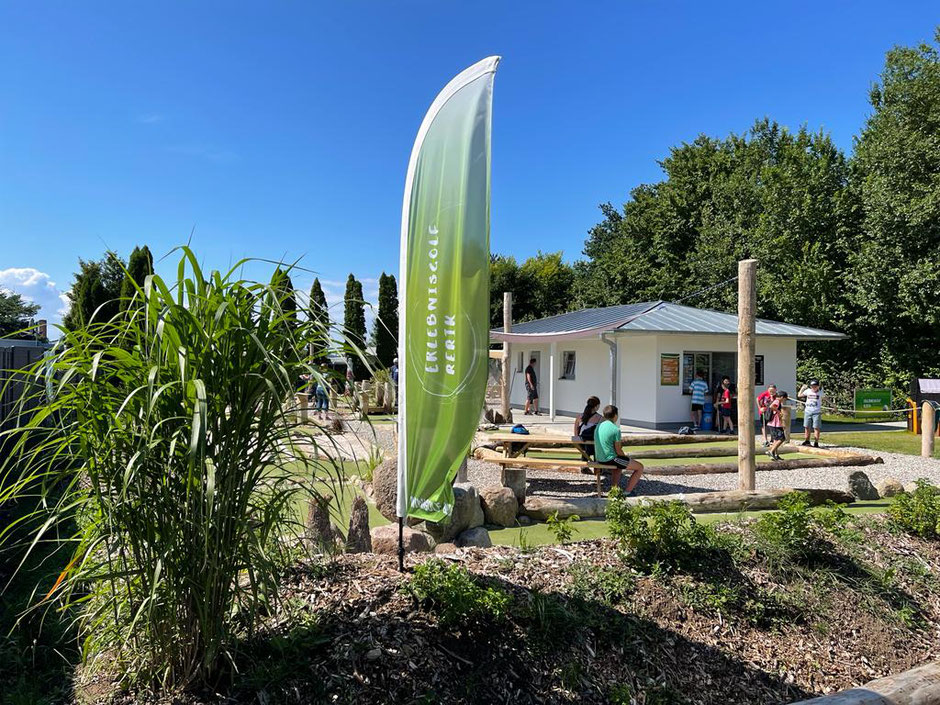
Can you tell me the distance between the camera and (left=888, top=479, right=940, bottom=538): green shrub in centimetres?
520

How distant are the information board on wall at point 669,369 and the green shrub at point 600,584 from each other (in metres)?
14.2

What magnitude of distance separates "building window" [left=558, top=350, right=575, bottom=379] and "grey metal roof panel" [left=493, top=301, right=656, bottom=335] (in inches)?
35.8

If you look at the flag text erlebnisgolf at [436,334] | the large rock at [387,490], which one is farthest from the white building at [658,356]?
the flag text erlebnisgolf at [436,334]

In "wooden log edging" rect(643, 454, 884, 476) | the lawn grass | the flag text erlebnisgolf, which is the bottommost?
"wooden log edging" rect(643, 454, 884, 476)

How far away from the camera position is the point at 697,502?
7.44 meters

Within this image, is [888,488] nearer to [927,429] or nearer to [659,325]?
[927,429]

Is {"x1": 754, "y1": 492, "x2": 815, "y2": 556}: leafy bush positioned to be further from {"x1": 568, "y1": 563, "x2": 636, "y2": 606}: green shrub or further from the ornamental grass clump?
the ornamental grass clump

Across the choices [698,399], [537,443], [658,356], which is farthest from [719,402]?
[537,443]

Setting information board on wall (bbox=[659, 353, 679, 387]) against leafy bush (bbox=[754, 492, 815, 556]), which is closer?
leafy bush (bbox=[754, 492, 815, 556])

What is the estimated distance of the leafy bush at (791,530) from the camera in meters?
4.41

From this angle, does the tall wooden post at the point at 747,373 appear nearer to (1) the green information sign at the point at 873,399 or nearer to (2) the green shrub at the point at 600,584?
(2) the green shrub at the point at 600,584

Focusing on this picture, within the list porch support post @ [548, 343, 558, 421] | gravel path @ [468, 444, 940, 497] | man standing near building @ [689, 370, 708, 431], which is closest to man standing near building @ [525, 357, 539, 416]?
porch support post @ [548, 343, 558, 421]

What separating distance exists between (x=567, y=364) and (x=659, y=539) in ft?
58.8

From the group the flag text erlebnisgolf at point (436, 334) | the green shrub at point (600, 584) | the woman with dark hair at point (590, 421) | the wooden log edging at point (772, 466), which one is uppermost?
the flag text erlebnisgolf at point (436, 334)
